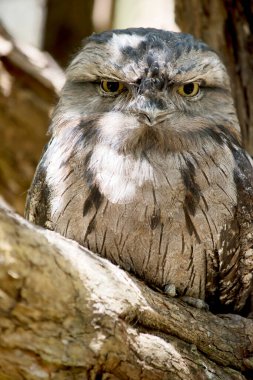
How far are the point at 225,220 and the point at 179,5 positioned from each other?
4.84 ft

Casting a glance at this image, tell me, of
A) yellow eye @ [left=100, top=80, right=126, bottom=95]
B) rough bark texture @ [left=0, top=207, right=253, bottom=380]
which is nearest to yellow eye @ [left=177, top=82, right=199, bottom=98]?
yellow eye @ [left=100, top=80, right=126, bottom=95]

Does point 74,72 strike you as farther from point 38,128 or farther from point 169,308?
point 38,128

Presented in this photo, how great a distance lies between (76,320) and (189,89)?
1.17m

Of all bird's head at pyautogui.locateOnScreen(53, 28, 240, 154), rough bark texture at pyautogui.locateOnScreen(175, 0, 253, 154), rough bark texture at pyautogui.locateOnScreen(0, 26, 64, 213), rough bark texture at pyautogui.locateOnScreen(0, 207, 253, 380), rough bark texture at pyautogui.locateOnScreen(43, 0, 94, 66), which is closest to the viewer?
rough bark texture at pyautogui.locateOnScreen(0, 207, 253, 380)

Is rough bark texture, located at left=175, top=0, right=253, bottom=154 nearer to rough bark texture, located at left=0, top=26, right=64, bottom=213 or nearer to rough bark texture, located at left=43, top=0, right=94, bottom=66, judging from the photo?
rough bark texture, located at left=0, top=26, right=64, bottom=213

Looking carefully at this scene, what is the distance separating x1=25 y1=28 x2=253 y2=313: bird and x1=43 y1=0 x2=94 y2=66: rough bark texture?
226cm

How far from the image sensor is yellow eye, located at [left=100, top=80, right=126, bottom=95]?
2792mm

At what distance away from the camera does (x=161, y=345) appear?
2422 millimetres

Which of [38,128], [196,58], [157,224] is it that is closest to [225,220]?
[157,224]

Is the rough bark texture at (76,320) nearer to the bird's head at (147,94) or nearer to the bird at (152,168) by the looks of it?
the bird at (152,168)

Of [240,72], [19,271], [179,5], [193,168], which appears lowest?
[19,271]

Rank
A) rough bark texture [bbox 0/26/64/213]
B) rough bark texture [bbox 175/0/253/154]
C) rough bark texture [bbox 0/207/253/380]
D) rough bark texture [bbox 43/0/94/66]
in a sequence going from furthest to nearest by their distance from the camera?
rough bark texture [bbox 43/0/94/66], rough bark texture [bbox 0/26/64/213], rough bark texture [bbox 175/0/253/154], rough bark texture [bbox 0/207/253/380]

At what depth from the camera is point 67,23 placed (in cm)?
517

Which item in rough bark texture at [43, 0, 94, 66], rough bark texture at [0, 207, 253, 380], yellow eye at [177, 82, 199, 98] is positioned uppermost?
rough bark texture at [43, 0, 94, 66]
